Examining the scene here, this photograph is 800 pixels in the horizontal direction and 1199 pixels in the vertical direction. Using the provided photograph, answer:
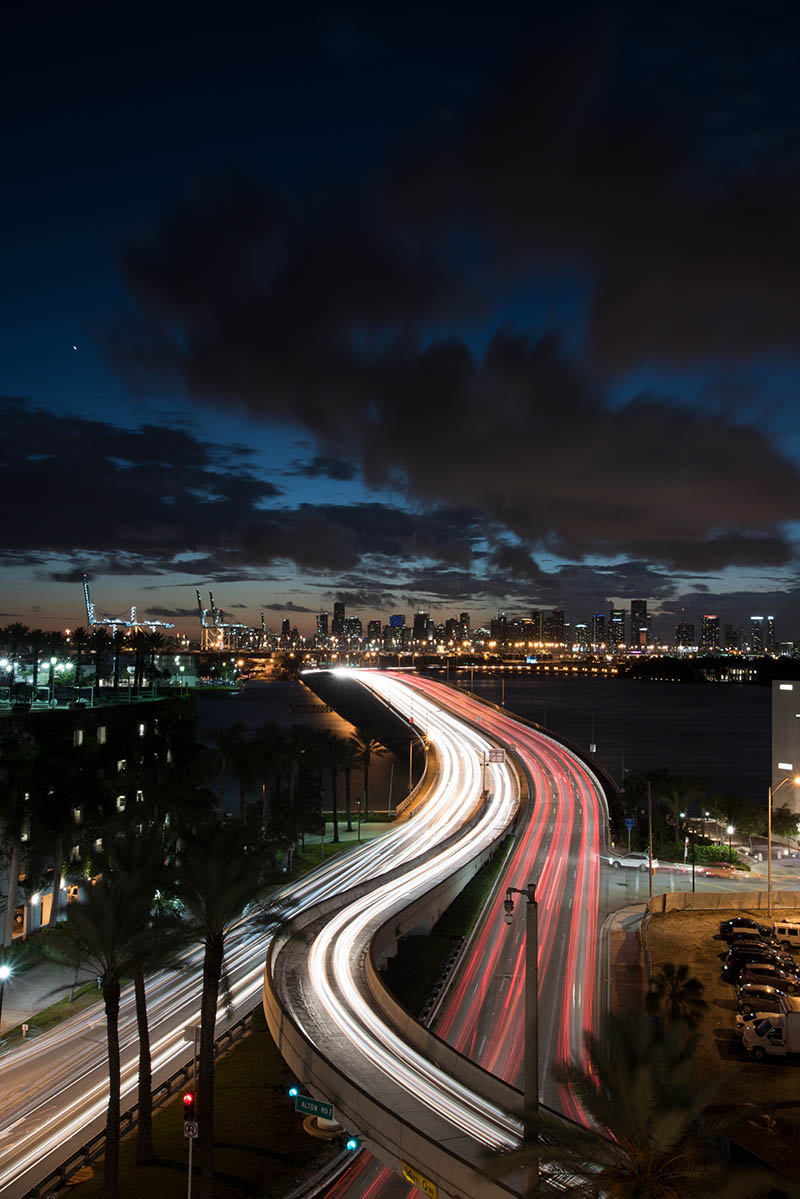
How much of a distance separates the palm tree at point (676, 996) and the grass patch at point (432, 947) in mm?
7425

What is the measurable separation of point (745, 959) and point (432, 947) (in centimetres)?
1136

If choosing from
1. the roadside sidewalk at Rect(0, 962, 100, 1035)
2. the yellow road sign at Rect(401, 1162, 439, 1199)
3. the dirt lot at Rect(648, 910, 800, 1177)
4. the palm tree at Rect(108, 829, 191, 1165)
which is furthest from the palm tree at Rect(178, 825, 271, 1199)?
the dirt lot at Rect(648, 910, 800, 1177)

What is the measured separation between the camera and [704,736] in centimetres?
13712

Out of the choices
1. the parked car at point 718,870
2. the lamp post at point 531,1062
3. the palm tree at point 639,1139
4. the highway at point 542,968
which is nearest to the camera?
the palm tree at point 639,1139

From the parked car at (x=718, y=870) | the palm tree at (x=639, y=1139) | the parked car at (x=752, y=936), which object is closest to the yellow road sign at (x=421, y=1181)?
the palm tree at (x=639, y=1139)

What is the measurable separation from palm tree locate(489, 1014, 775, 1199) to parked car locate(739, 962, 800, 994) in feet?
50.9

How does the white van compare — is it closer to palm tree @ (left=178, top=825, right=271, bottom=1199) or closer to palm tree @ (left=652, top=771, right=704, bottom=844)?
palm tree @ (left=652, top=771, right=704, bottom=844)

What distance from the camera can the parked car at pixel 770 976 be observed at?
973 inches

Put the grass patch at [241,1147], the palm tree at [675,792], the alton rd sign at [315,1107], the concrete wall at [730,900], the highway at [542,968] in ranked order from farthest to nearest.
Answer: the palm tree at [675,792] → the concrete wall at [730,900] → the highway at [542,968] → the grass patch at [241,1147] → the alton rd sign at [315,1107]

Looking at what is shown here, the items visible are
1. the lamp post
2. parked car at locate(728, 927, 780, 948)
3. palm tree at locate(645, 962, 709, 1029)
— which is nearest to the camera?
the lamp post

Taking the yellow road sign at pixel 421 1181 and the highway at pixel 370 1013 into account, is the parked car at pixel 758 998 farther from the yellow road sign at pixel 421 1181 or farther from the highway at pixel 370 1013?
the yellow road sign at pixel 421 1181

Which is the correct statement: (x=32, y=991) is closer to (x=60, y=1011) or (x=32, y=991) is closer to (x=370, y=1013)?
(x=60, y=1011)

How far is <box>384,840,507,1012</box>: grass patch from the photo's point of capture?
91.2 ft

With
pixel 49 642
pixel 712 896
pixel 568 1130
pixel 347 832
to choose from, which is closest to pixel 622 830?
pixel 712 896
